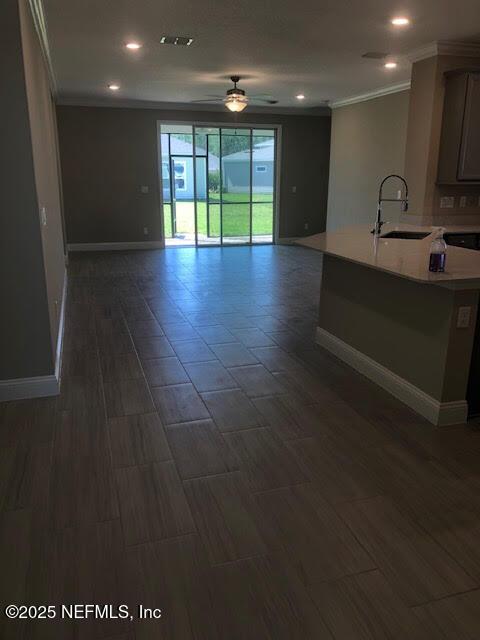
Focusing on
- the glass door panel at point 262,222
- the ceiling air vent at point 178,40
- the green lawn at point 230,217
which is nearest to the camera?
the ceiling air vent at point 178,40

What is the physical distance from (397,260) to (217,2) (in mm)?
2482

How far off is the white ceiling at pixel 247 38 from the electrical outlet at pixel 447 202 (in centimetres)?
160

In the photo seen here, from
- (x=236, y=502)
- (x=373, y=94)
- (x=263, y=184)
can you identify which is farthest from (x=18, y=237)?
(x=263, y=184)

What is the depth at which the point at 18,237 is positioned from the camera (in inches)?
122

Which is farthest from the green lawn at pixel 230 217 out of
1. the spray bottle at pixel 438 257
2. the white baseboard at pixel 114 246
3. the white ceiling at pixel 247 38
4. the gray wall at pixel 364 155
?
the spray bottle at pixel 438 257

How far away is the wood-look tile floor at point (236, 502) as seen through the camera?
173 centimetres

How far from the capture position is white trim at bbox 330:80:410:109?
7.43 metres

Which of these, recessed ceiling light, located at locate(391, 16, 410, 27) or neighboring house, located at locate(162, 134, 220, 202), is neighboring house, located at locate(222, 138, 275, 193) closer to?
neighboring house, located at locate(162, 134, 220, 202)

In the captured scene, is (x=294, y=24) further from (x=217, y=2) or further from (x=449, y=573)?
(x=449, y=573)

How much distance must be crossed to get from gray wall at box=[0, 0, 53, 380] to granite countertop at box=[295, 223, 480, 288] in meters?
1.98

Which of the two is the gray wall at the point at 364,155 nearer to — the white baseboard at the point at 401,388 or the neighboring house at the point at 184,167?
the neighboring house at the point at 184,167

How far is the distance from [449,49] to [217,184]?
19.0 feet

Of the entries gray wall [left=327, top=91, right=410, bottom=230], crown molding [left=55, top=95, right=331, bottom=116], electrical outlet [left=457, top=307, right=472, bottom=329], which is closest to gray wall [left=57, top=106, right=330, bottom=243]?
crown molding [left=55, top=95, right=331, bottom=116]

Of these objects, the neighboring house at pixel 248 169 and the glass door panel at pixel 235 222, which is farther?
the glass door panel at pixel 235 222
